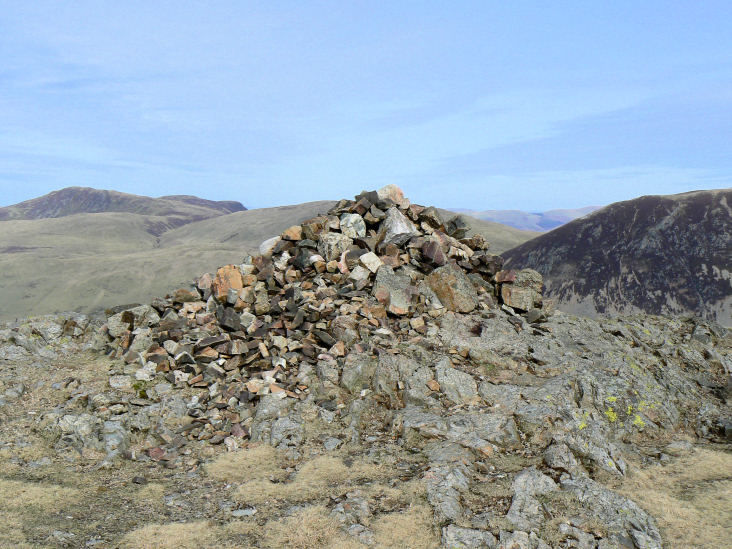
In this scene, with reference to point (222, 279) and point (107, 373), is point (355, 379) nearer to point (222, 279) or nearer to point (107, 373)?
point (222, 279)

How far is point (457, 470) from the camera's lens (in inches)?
461

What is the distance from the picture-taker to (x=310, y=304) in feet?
59.8

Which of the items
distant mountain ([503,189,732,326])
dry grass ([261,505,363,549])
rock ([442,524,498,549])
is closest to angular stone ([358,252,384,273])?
dry grass ([261,505,363,549])

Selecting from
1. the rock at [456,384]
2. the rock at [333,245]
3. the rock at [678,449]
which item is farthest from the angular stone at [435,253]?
the rock at [678,449]

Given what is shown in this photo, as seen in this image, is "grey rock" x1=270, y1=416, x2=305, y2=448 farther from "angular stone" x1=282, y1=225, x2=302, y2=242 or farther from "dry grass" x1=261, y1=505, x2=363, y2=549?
"angular stone" x1=282, y1=225, x2=302, y2=242

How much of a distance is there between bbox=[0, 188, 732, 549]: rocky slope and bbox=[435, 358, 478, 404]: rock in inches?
3.0

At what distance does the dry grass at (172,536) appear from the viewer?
932cm

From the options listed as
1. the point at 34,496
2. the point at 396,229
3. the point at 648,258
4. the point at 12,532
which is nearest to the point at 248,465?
the point at 34,496

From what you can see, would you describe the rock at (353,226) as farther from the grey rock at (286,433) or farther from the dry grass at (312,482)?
the dry grass at (312,482)

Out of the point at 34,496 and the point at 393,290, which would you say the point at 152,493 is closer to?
the point at 34,496

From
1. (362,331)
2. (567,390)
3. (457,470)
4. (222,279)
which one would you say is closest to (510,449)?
(457,470)

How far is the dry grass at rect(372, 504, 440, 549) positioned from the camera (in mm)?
9594

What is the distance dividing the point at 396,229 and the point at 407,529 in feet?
44.9

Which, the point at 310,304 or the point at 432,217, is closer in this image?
the point at 310,304
